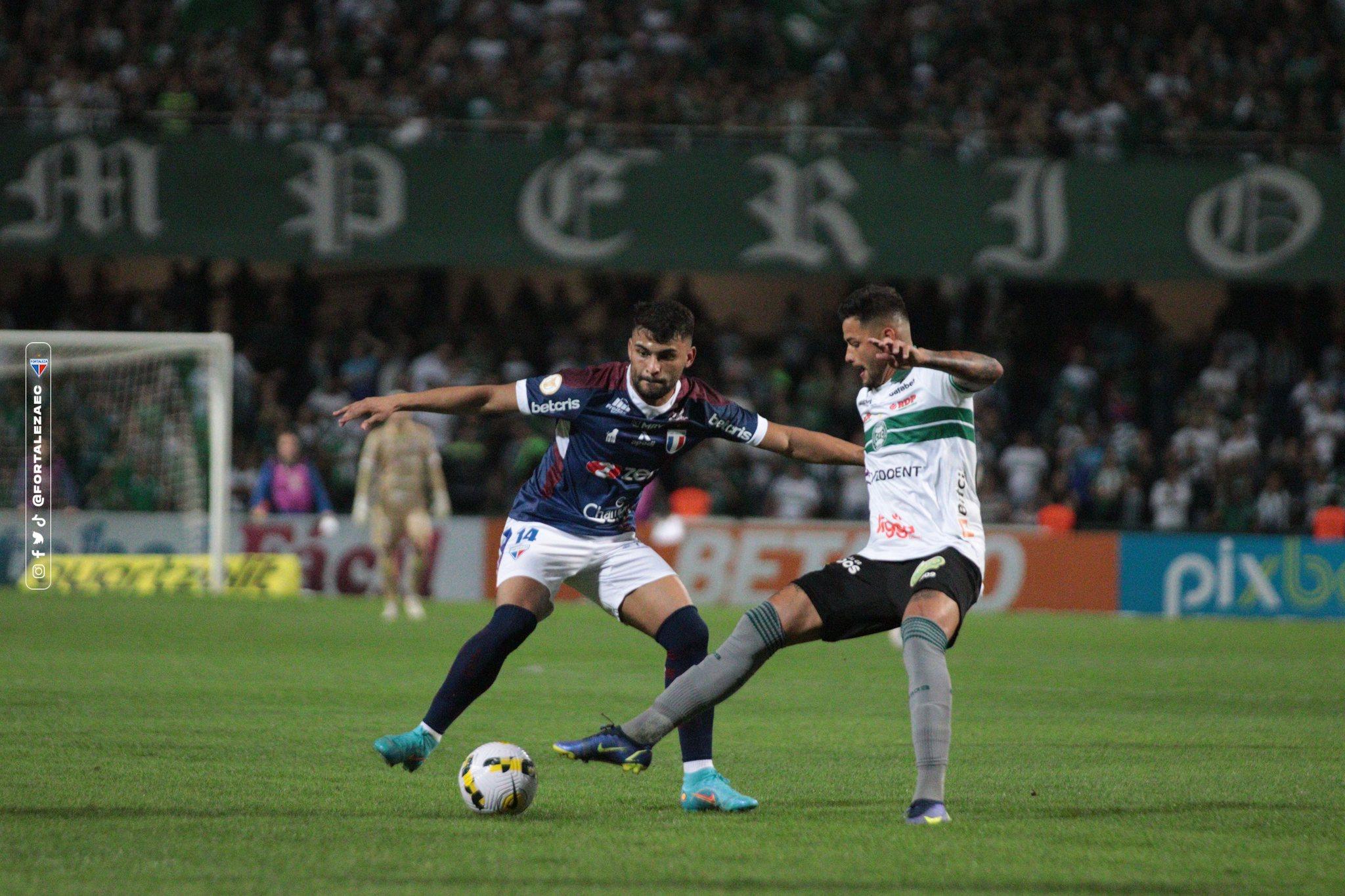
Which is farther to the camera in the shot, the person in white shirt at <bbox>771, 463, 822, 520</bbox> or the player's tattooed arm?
the person in white shirt at <bbox>771, 463, 822, 520</bbox>

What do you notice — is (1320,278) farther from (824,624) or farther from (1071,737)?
(824,624)

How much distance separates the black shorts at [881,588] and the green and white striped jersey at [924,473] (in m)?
0.05

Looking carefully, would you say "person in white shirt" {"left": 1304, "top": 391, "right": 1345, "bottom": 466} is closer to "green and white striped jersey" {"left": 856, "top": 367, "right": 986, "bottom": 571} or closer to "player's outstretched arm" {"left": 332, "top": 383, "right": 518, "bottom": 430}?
"green and white striped jersey" {"left": 856, "top": 367, "right": 986, "bottom": 571}

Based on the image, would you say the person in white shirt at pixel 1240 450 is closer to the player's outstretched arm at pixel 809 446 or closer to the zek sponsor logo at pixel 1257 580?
the zek sponsor logo at pixel 1257 580

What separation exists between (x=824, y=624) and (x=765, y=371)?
17351 mm

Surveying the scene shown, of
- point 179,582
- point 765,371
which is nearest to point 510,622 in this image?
point 179,582

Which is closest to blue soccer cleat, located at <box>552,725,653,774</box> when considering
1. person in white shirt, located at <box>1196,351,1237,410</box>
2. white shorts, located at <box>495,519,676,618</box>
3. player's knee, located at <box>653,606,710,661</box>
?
player's knee, located at <box>653,606,710,661</box>

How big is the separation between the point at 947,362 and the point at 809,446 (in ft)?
3.49

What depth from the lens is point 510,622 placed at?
6.72 metres

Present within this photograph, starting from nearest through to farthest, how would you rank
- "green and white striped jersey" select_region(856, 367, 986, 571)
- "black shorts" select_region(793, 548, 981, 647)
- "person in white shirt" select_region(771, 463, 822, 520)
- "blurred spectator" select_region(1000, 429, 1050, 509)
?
"black shorts" select_region(793, 548, 981, 647) < "green and white striped jersey" select_region(856, 367, 986, 571) < "person in white shirt" select_region(771, 463, 822, 520) < "blurred spectator" select_region(1000, 429, 1050, 509)

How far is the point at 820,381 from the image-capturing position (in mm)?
22578

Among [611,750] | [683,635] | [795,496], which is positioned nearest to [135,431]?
[795,496]

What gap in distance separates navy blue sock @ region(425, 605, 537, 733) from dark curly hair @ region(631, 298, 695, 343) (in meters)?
1.23

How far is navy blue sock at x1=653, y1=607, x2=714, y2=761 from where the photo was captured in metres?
6.64
